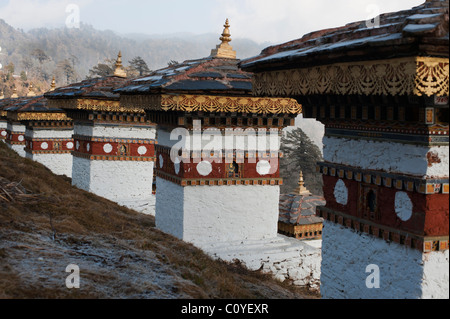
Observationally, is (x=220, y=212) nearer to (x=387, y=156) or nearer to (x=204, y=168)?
(x=204, y=168)

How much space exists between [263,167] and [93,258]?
369 centimetres

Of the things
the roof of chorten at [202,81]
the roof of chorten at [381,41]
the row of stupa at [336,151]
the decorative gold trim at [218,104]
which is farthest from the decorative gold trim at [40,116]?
the roof of chorten at [381,41]

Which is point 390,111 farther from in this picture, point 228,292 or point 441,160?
point 228,292

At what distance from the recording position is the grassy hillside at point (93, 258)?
4605 millimetres

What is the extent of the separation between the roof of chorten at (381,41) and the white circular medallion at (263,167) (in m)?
3.40

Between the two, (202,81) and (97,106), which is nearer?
(202,81)

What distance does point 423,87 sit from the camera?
11.2 feet

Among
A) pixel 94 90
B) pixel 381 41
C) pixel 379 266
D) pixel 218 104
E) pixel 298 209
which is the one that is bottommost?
pixel 298 209

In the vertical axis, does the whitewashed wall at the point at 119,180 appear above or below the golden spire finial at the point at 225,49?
below

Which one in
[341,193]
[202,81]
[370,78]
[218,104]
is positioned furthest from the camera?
[202,81]

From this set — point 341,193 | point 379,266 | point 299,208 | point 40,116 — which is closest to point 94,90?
point 299,208

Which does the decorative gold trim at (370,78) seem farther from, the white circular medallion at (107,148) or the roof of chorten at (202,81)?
the white circular medallion at (107,148)

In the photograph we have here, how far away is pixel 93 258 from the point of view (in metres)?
5.63

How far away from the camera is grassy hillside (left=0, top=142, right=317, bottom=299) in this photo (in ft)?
15.1
